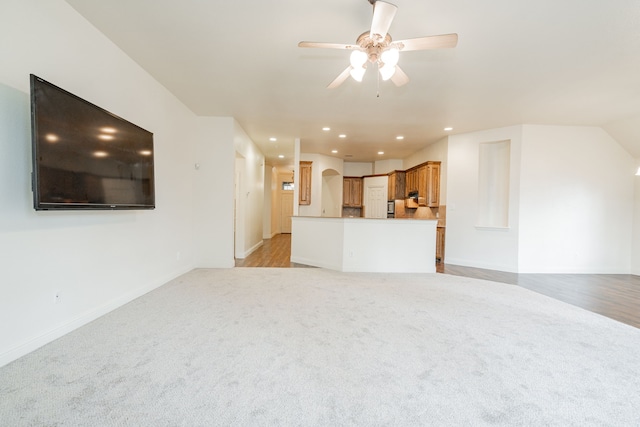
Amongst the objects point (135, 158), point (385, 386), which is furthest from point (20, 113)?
point (385, 386)

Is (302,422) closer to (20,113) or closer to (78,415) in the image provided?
(78,415)

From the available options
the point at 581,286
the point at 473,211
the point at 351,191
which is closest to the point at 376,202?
the point at 351,191

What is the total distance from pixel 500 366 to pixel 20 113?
155 inches

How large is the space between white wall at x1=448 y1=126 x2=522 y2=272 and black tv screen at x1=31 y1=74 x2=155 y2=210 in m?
5.77

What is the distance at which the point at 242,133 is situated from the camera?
18.5 feet

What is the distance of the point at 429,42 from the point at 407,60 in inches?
A: 38.4

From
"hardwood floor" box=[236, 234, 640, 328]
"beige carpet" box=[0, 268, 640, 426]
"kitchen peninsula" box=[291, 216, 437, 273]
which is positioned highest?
"kitchen peninsula" box=[291, 216, 437, 273]

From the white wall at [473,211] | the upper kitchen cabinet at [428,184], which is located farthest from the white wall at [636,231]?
the upper kitchen cabinet at [428,184]

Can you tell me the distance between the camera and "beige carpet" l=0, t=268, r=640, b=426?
144 cm

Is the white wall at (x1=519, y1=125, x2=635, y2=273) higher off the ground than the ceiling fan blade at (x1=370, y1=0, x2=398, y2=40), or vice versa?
the ceiling fan blade at (x1=370, y1=0, x2=398, y2=40)

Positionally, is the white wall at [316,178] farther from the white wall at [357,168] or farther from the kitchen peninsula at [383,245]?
the kitchen peninsula at [383,245]

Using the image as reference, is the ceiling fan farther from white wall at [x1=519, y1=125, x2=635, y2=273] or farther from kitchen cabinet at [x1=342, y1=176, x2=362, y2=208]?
kitchen cabinet at [x1=342, y1=176, x2=362, y2=208]

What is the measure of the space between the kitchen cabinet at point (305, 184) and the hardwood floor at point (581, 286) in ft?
6.29

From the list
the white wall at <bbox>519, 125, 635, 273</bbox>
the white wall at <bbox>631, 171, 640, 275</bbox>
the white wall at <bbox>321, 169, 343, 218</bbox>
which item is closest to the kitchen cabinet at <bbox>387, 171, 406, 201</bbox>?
the white wall at <bbox>321, 169, 343, 218</bbox>
